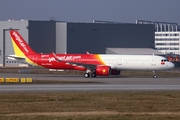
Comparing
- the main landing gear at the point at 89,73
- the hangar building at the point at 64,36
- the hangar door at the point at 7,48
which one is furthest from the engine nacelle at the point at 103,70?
the hangar door at the point at 7,48

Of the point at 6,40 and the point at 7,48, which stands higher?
the point at 6,40

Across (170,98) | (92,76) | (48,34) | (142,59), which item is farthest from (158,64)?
(48,34)

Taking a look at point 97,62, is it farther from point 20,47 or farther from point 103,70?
point 20,47

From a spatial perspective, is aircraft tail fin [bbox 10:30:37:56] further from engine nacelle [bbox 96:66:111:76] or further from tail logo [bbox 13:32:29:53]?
engine nacelle [bbox 96:66:111:76]

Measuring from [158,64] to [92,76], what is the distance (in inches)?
316

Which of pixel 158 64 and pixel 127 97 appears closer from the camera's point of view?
pixel 127 97

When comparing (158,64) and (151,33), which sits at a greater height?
(151,33)

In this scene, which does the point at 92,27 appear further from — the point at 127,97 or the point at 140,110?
the point at 140,110

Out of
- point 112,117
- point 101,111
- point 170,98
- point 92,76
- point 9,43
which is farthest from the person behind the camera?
point 9,43

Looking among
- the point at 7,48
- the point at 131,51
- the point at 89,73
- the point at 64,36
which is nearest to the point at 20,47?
the point at 89,73

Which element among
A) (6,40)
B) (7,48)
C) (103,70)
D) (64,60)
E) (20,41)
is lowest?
(103,70)

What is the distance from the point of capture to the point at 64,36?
97812 mm

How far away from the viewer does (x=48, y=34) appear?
98.1 meters

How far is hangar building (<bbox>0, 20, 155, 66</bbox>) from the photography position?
3789 inches
